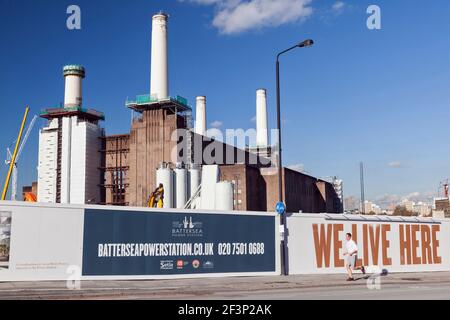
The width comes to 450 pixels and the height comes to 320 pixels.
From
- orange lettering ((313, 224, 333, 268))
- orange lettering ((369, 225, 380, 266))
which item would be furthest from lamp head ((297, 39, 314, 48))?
orange lettering ((369, 225, 380, 266))

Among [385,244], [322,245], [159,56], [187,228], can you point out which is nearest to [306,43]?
[322,245]

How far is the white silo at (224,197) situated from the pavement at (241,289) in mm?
24023

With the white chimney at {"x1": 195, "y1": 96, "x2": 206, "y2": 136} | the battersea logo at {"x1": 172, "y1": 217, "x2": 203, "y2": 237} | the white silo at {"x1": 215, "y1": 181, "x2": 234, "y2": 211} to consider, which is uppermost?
the white chimney at {"x1": 195, "y1": 96, "x2": 206, "y2": 136}

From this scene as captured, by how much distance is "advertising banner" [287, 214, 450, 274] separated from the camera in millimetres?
24047

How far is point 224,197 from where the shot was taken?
154 ft

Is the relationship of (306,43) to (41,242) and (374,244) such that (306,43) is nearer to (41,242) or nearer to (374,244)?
(374,244)

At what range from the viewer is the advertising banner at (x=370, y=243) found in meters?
24.0

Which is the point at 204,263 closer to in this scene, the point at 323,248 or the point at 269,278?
the point at 269,278

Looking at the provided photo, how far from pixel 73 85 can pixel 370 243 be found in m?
55.3

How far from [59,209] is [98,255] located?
239 centimetres

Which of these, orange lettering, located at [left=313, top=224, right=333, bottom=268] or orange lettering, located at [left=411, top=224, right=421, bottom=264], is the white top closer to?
orange lettering, located at [left=313, top=224, right=333, bottom=268]

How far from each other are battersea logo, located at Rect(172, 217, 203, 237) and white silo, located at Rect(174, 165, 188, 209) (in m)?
32.3

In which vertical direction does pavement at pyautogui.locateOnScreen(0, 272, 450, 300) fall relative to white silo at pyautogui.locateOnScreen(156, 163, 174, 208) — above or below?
below
